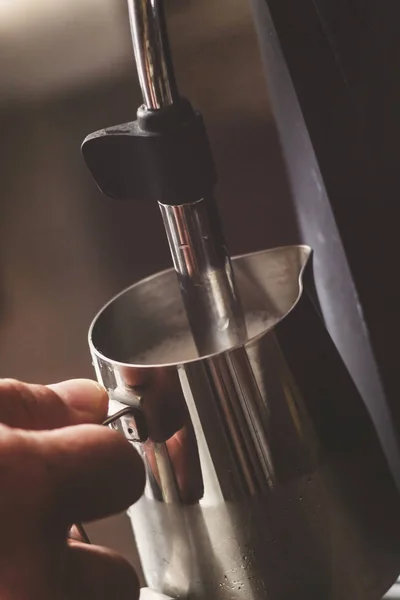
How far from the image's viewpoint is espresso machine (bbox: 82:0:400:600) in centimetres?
30

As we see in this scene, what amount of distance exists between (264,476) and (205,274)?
0.09 metres

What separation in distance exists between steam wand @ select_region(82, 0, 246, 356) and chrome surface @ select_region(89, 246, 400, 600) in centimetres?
4

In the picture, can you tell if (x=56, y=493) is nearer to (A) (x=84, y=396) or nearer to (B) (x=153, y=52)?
(A) (x=84, y=396)

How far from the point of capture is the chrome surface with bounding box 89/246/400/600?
30 cm

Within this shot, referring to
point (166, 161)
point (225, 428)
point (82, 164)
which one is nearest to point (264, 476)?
point (225, 428)

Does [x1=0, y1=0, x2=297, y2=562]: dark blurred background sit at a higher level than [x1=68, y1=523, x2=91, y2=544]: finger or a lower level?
higher

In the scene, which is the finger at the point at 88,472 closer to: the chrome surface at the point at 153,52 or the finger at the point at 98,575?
the finger at the point at 98,575

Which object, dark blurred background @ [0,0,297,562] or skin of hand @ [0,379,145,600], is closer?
skin of hand @ [0,379,145,600]

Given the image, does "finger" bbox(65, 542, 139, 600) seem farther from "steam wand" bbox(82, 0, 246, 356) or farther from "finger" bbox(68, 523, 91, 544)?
"steam wand" bbox(82, 0, 246, 356)

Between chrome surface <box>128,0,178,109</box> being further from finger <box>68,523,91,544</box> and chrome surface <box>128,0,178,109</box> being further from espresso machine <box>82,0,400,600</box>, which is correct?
finger <box>68,523,91,544</box>

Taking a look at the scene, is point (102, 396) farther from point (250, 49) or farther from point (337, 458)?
point (250, 49)

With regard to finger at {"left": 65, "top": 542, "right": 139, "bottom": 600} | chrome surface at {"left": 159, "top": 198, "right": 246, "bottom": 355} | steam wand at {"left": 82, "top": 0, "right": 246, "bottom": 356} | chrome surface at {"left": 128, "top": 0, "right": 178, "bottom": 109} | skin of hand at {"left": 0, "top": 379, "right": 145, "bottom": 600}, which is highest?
chrome surface at {"left": 128, "top": 0, "right": 178, "bottom": 109}

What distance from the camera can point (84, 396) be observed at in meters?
0.29

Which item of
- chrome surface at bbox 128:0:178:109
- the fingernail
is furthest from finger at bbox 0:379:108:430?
chrome surface at bbox 128:0:178:109
